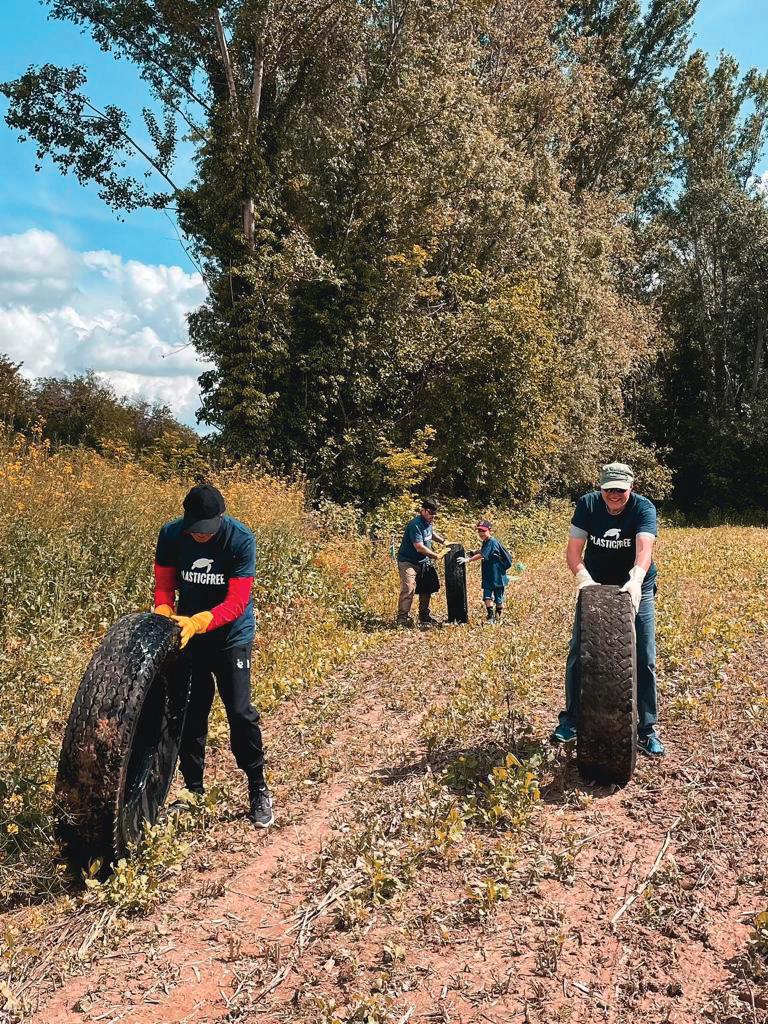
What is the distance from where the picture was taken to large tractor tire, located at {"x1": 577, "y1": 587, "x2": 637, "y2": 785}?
4375mm

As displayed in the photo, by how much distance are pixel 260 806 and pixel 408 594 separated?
5.95m

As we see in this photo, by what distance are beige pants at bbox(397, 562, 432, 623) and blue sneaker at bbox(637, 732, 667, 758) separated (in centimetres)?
549

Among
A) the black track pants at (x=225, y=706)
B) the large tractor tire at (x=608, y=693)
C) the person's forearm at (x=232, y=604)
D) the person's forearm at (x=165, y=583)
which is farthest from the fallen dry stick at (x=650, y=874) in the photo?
the person's forearm at (x=165, y=583)

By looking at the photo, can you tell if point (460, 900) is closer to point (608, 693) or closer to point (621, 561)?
point (608, 693)

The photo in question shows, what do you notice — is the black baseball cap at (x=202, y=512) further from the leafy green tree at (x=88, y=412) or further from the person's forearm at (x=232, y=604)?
the leafy green tree at (x=88, y=412)

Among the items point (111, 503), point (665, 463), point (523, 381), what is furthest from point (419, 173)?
point (665, 463)

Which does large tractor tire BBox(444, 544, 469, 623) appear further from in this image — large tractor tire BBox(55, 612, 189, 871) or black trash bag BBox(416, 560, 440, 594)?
large tractor tire BBox(55, 612, 189, 871)

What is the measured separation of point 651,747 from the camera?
16.2ft

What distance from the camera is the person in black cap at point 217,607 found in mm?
4496

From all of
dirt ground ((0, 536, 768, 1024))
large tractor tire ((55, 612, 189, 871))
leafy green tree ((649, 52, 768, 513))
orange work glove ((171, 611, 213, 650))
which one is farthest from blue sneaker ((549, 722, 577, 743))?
leafy green tree ((649, 52, 768, 513))

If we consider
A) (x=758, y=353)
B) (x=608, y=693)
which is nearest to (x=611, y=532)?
(x=608, y=693)

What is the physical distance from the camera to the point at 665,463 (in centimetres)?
3403

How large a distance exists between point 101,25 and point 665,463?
27.4 m

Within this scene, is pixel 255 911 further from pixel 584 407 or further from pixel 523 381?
pixel 584 407
